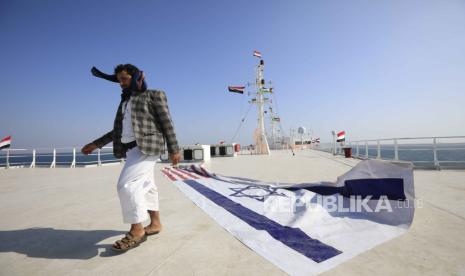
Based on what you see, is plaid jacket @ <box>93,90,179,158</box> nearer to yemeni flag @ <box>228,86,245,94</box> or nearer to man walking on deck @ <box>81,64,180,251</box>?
man walking on deck @ <box>81,64,180,251</box>

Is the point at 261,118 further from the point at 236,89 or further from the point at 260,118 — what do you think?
the point at 236,89

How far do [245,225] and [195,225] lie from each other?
0.51 m

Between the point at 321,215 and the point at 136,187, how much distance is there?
184 centimetres

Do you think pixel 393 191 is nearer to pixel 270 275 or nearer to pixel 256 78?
pixel 270 275

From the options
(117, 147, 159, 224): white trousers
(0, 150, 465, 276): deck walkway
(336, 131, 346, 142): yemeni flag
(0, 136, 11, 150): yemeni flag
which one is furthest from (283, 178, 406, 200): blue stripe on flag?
(0, 136, 11, 150): yemeni flag

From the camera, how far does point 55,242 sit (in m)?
1.80

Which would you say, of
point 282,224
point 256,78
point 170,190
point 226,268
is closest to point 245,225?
point 282,224

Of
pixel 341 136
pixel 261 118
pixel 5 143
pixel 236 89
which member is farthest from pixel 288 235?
pixel 236 89

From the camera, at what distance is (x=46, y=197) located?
3623mm

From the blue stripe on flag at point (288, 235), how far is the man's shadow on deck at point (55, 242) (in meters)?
1.24

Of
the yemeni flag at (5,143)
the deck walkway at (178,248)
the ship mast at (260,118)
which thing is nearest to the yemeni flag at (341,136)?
the ship mast at (260,118)

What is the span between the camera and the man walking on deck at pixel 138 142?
1.67m

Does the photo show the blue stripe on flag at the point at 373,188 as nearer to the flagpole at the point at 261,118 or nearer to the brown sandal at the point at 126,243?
the brown sandal at the point at 126,243

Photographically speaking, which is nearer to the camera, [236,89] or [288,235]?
[288,235]
